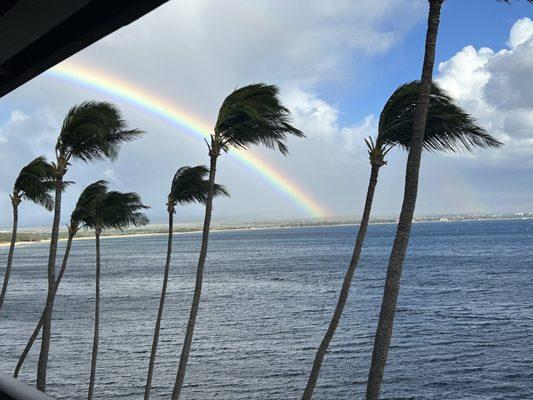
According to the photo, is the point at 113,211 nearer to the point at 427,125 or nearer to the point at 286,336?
the point at 427,125

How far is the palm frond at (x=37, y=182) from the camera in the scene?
19.5m

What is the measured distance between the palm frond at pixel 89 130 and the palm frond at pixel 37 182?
3.49m

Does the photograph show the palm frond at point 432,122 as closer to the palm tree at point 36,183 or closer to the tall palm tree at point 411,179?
the tall palm tree at point 411,179

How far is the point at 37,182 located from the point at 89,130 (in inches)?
278

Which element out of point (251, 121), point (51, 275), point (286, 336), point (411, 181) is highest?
point (251, 121)

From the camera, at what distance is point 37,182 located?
2036cm

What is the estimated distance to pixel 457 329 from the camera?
46188 mm

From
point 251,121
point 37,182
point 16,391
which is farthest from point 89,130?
point 16,391

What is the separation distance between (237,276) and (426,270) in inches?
1267

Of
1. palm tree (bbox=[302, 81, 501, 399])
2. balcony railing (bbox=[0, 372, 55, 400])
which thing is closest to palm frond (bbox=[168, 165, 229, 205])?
palm tree (bbox=[302, 81, 501, 399])

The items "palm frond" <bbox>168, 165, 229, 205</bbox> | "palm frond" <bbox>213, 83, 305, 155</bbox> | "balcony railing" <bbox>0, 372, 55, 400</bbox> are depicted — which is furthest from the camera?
"palm frond" <bbox>168, 165, 229, 205</bbox>

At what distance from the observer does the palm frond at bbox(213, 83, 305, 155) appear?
12.8 meters

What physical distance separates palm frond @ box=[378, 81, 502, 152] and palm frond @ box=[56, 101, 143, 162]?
25.4 feet

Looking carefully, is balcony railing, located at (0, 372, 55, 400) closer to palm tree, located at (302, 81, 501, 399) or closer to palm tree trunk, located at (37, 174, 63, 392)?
palm tree, located at (302, 81, 501, 399)
